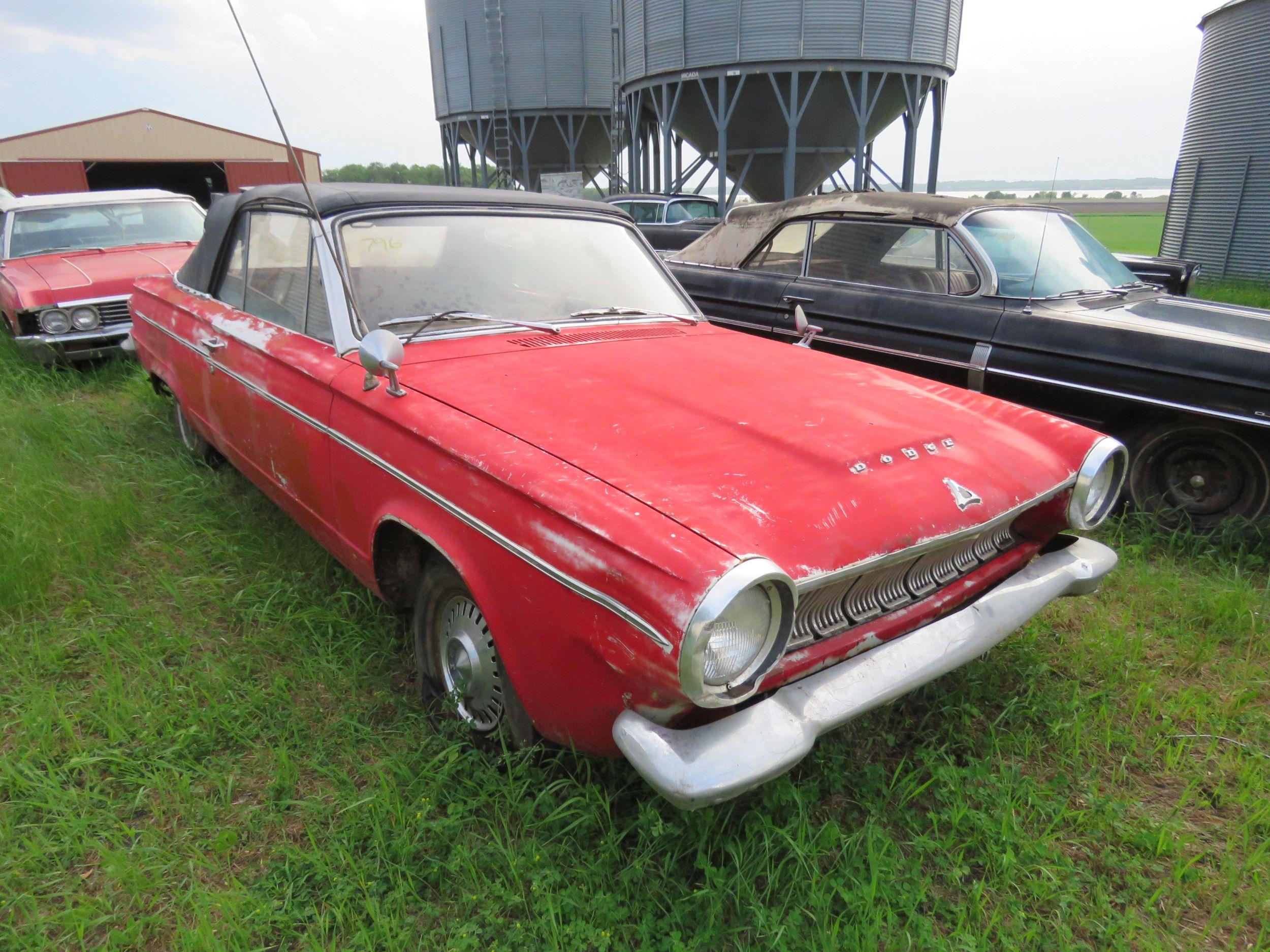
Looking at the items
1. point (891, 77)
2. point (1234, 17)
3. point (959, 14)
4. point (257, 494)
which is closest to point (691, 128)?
point (891, 77)

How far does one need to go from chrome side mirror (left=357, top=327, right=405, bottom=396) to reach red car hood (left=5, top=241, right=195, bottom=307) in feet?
14.1

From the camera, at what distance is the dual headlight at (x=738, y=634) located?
1.39m

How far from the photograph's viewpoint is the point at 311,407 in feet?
8.18

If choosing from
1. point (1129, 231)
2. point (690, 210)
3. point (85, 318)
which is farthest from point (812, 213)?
point (1129, 231)

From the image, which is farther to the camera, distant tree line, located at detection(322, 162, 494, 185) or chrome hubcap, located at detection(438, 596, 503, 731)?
distant tree line, located at detection(322, 162, 494, 185)

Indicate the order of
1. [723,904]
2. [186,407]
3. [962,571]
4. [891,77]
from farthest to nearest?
[891,77] < [186,407] < [962,571] < [723,904]

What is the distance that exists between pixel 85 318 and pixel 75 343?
0.65ft

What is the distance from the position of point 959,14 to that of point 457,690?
1650 centimetres

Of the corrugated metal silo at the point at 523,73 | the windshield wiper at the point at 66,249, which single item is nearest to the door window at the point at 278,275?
the windshield wiper at the point at 66,249

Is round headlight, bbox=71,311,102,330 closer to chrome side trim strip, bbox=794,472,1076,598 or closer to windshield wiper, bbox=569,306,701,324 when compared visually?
windshield wiper, bbox=569,306,701,324

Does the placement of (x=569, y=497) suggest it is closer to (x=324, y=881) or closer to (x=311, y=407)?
(x=324, y=881)

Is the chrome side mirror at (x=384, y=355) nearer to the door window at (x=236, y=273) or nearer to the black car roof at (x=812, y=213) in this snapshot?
the door window at (x=236, y=273)

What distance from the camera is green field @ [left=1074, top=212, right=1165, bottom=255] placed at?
2278 cm

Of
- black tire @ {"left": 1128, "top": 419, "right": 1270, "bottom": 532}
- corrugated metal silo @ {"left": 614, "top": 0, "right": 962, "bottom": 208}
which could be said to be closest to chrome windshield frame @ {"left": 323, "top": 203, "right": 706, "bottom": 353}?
black tire @ {"left": 1128, "top": 419, "right": 1270, "bottom": 532}
